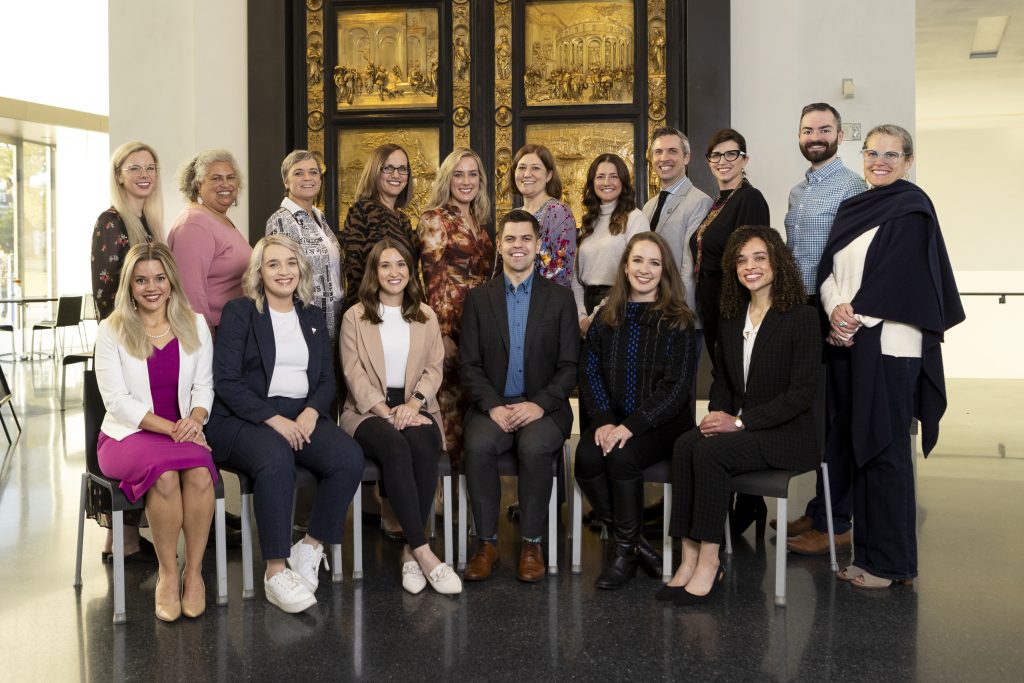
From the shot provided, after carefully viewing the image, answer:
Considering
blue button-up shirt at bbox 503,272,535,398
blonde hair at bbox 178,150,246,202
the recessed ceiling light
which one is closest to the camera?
blue button-up shirt at bbox 503,272,535,398

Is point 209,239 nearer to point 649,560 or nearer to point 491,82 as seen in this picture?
point 649,560

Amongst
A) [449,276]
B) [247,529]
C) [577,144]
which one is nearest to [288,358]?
[247,529]

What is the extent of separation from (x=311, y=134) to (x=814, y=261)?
4843 millimetres

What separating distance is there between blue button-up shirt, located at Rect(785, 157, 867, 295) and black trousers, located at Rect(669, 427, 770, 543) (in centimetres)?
87

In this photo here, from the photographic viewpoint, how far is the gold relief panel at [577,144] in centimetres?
734

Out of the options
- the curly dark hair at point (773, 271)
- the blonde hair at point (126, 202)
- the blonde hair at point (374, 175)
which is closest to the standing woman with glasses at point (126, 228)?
the blonde hair at point (126, 202)

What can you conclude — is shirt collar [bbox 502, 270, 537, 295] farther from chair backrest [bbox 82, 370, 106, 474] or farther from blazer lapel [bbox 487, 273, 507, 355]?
chair backrest [bbox 82, 370, 106, 474]

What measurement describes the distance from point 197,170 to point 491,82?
3713mm

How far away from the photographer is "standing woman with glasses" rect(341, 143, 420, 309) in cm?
430

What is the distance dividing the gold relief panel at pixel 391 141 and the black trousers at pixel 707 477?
4493 mm

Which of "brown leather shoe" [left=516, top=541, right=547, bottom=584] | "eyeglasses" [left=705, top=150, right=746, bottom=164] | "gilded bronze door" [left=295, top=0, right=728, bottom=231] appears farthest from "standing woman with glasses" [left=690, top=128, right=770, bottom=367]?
"gilded bronze door" [left=295, top=0, right=728, bottom=231]

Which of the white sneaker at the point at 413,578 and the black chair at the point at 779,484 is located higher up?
the black chair at the point at 779,484

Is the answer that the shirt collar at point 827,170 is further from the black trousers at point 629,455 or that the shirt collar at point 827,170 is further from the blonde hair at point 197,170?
the blonde hair at point 197,170

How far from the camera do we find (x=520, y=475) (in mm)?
3748
